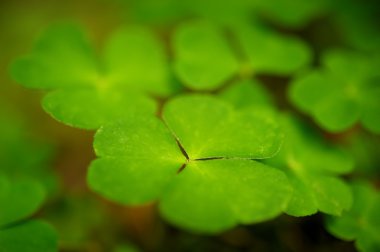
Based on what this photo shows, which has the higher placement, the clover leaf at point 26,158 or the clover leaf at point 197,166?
the clover leaf at point 197,166

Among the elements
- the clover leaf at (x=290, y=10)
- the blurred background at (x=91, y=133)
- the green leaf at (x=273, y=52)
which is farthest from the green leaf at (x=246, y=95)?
the clover leaf at (x=290, y=10)

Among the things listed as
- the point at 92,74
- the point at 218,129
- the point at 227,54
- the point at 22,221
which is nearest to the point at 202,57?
the point at 227,54

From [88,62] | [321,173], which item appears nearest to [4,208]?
[88,62]

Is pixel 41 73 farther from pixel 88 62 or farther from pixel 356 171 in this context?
pixel 356 171

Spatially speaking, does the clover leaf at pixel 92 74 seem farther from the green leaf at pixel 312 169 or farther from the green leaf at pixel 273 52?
the green leaf at pixel 312 169

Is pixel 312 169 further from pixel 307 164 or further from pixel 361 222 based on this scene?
pixel 361 222

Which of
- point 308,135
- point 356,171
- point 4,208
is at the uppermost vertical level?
point 308,135

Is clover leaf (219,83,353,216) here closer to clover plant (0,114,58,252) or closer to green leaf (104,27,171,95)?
green leaf (104,27,171,95)

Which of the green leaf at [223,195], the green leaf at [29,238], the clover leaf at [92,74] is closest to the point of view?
the green leaf at [223,195]
